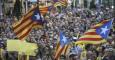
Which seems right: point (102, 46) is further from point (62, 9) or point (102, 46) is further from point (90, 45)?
point (62, 9)

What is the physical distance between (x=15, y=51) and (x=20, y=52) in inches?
39.6

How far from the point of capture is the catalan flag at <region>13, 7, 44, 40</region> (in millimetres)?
20562

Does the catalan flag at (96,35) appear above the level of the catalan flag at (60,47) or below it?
above

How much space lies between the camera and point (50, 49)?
70.8ft

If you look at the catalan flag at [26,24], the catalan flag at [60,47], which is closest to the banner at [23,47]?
the catalan flag at [26,24]

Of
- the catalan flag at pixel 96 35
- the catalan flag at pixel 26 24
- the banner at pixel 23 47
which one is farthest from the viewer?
the catalan flag at pixel 26 24

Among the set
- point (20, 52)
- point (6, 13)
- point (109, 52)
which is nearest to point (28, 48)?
point (20, 52)

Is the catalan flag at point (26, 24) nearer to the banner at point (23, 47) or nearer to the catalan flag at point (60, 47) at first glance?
the banner at point (23, 47)

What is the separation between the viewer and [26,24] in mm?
21078

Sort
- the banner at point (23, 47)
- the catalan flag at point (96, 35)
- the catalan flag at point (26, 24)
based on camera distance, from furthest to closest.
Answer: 1. the catalan flag at point (26, 24)
2. the banner at point (23, 47)
3. the catalan flag at point (96, 35)

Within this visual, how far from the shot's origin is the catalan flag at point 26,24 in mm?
20562

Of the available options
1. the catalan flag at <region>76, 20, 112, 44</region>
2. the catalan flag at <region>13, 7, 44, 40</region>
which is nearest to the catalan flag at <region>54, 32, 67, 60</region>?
the catalan flag at <region>76, 20, 112, 44</region>

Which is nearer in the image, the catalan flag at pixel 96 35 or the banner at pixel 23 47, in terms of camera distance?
the catalan flag at pixel 96 35

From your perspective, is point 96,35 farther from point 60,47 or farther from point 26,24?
point 26,24
